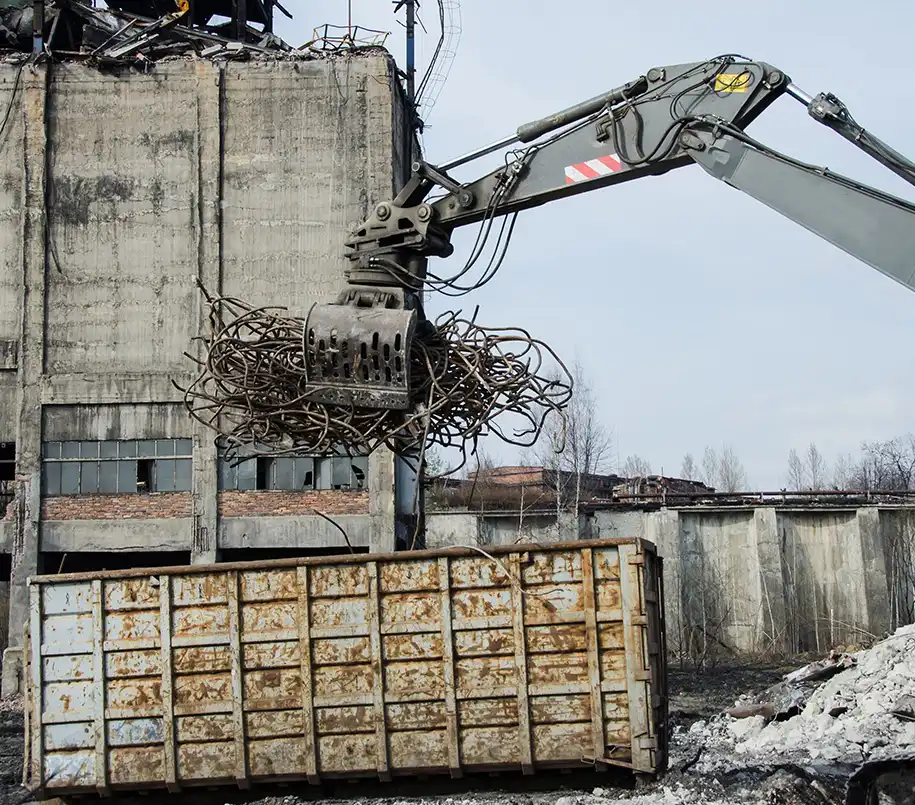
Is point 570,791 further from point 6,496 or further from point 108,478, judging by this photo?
point 6,496

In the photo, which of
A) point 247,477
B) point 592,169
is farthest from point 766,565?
point 592,169

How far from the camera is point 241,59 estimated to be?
22812 millimetres

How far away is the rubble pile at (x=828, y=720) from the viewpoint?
38.2 ft

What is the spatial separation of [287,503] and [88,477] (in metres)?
3.88

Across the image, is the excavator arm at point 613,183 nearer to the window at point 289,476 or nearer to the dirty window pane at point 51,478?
the window at point 289,476

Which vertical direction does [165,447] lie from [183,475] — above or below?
above

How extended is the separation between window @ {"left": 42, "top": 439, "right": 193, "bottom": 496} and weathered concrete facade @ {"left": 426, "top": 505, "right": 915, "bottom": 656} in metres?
8.15

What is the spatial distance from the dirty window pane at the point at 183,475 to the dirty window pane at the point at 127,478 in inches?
31.9

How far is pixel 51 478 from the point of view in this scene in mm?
21828

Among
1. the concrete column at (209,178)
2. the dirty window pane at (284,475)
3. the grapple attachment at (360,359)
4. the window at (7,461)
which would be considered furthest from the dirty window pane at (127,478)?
the grapple attachment at (360,359)

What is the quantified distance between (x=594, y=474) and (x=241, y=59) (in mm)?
26007

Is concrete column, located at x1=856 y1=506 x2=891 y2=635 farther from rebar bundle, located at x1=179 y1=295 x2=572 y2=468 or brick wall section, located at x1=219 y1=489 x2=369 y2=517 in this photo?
rebar bundle, located at x1=179 y1=295 x2=572 y2=468

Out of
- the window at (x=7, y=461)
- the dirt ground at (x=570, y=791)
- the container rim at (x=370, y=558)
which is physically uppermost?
the window at (x=7, y=461)

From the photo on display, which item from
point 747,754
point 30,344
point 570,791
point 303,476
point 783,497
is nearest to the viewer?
point 570,791
